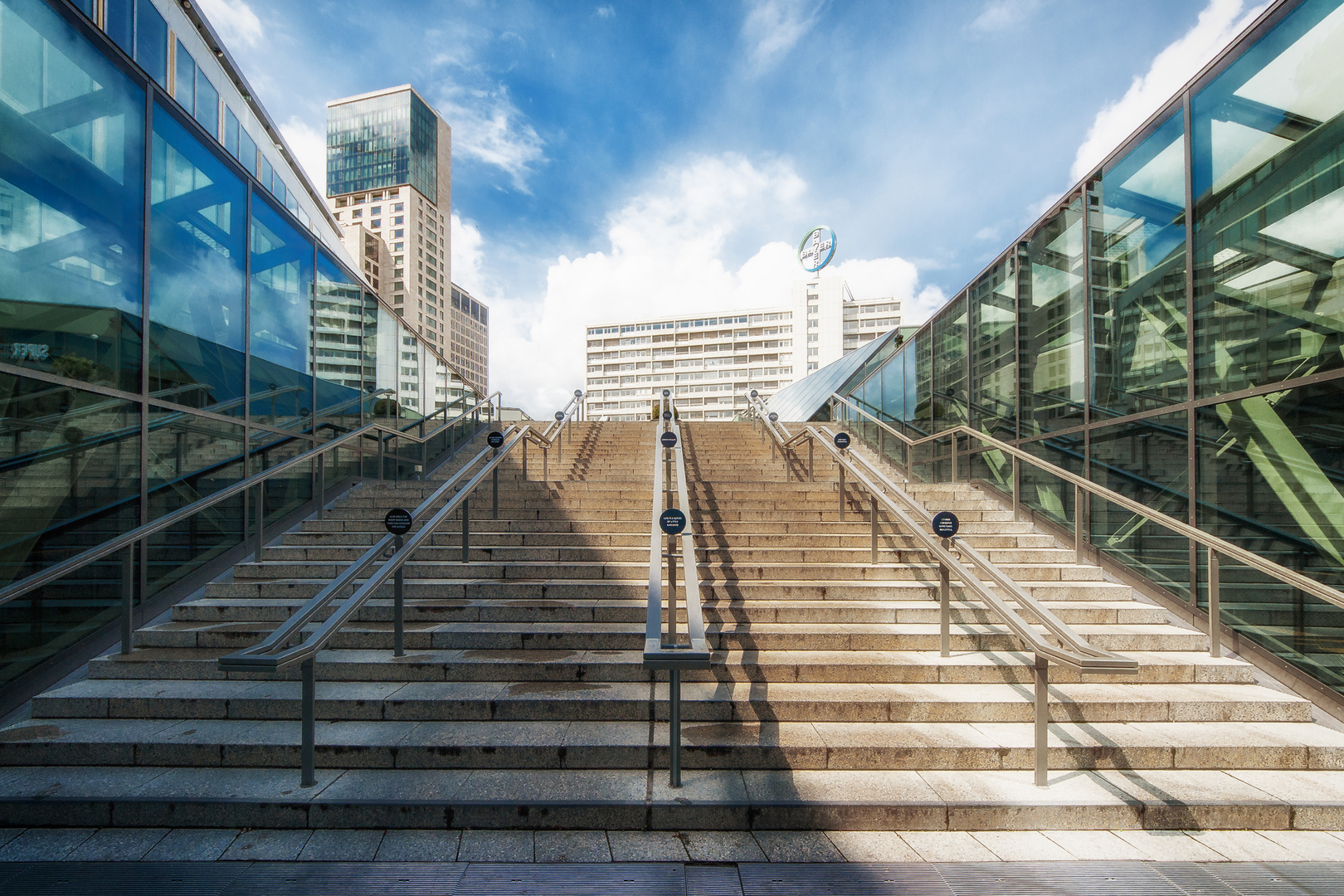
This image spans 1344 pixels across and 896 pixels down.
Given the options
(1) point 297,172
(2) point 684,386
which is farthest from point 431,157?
(1) point 297,172

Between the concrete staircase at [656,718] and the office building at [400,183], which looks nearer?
the concrete staircase at [656,718]

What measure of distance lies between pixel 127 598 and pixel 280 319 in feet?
10.9

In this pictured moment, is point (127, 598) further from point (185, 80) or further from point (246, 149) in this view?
point (246, 149)

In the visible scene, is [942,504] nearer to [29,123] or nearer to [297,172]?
[29,123]

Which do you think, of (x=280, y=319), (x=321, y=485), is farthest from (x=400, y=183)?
(x=321, y=485)

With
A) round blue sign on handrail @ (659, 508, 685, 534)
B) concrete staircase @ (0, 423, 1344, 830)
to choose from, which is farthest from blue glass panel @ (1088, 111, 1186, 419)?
round blue sign on handrail @ (659, 508, 685, 534)

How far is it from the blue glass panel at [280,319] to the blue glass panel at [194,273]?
244 mm

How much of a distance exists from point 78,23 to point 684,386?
3899 inches

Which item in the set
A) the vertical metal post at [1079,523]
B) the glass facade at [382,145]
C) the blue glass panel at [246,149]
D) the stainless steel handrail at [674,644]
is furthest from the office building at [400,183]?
the stainless steel handrail at [674,644]

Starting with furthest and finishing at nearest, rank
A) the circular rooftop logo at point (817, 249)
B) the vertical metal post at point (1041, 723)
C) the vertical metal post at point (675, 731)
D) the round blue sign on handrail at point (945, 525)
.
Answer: the circular rooftop logo at point (817, 249) → the round blue sign on handrail at point (945, 525) → the vertical metal post at point (1041, 723) → the vertical metal post at point (675, 731)

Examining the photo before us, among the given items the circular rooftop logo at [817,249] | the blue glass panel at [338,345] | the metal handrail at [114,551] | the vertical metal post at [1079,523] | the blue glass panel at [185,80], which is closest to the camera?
the metal handrail at [114,551]

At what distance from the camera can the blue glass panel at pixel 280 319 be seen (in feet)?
20.9

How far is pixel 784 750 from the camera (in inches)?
138

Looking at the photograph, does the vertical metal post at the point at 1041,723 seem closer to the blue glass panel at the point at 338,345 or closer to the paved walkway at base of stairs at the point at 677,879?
the paved walkway at base of stairs at the point at 677,879
